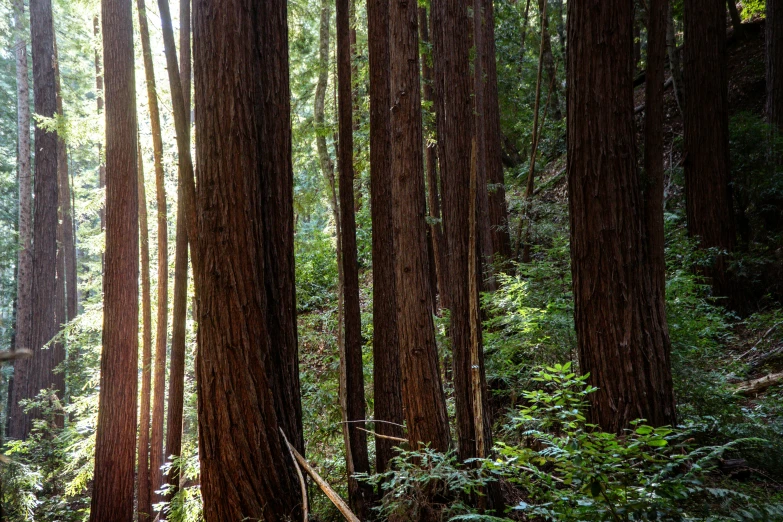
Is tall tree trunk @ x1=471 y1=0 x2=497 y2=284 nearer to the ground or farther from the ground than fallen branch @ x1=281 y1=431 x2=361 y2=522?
farther from the ground

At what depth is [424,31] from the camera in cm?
1205

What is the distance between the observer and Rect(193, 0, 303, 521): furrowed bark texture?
3.85 m

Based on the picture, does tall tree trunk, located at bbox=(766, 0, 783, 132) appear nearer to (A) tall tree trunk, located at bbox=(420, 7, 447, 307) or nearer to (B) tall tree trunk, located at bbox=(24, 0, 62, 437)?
(A) tall tree trunk, located at bbox=(420, 7, 447, 307)

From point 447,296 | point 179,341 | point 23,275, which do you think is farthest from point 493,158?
point 23,275

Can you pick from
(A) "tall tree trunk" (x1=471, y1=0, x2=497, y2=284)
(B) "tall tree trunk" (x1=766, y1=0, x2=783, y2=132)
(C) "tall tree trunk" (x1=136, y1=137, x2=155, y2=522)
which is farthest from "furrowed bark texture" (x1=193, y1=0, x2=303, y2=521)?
(B) "tall tree trunk" (x1=766, y1=0, x2=783, y2=132)

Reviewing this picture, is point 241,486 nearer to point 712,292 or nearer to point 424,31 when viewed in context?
point 712,292

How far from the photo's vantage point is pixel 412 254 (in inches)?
206

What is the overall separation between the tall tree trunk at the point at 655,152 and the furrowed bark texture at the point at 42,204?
1575 centimetres

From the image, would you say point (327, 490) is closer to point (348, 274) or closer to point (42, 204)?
point (348, 274)

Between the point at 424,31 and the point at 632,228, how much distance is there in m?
9.28

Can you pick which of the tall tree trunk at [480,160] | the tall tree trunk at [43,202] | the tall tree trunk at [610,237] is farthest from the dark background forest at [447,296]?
the tall tree trunk at [43,202]

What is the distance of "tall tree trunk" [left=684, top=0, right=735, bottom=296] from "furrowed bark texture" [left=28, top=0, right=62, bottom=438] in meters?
16.2

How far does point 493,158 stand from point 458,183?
17.8 feet

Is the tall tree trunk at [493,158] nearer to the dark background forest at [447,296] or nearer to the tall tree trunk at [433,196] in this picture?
the dark background forest at [447,296]
